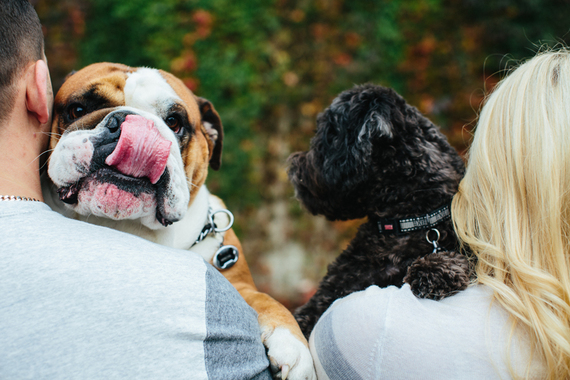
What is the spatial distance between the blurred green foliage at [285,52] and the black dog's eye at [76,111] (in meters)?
3.42

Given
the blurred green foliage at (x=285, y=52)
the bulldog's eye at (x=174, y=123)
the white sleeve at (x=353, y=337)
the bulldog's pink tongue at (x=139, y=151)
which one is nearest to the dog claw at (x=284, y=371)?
the white sleeve at (x=353, y=337)

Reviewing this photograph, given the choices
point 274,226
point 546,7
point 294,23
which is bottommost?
point 274,226

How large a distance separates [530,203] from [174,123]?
1638mm

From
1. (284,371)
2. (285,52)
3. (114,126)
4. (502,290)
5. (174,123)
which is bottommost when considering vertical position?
(285,52)

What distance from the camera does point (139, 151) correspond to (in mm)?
1493

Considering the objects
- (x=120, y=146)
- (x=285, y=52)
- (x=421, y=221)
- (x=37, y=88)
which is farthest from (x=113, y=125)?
(x=285, y=52)

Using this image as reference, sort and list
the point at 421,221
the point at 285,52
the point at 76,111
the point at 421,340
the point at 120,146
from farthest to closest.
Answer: the point at 285,52 → the point at 421,221 → the point at 76,111 → the point at 120,146 → the point at 421,340

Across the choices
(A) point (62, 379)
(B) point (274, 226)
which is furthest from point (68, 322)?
(B) point (274, 226)

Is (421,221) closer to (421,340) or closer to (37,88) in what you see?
(421,340)

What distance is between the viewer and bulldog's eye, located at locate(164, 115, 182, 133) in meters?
2.07

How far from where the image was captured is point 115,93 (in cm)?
192

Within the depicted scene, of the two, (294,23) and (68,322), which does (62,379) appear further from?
(294,23)

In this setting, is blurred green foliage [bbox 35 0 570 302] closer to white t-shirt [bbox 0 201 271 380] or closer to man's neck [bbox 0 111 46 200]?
man's neck [bbox 0 111 46 200]

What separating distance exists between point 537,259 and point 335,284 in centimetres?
94
